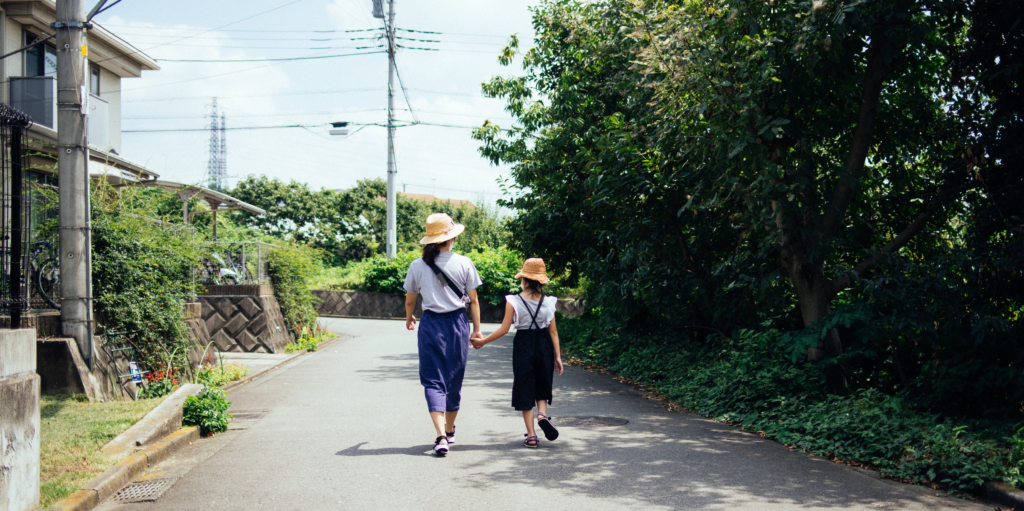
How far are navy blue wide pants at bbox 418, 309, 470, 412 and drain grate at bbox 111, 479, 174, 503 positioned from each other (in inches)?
82.0

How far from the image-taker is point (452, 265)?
621cm

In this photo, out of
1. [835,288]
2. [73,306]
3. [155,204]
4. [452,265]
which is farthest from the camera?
[155,204]

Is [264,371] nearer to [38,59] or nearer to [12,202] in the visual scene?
[12,202]

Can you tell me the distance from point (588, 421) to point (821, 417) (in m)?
2.34

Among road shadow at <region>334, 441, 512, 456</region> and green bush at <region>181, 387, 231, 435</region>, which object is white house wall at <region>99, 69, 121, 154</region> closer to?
green bush at <region>181, 387, 231, 435</region>

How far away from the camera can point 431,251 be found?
6.21 m

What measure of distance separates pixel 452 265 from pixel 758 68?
A: 388 cm

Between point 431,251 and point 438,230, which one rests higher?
point 438,230

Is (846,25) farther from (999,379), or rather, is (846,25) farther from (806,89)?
(999,379)

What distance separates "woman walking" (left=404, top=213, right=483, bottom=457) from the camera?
6090 mm

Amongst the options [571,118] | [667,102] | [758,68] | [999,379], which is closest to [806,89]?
[758,68]

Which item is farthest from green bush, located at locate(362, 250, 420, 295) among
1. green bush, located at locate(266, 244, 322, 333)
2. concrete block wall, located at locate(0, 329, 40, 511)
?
concrete block wall, located at locate(0, 329, 40, 511)

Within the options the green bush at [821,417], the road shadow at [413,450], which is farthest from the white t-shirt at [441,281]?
the green bush at [821,417]

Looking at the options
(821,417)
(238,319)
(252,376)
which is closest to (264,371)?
(252,376)
